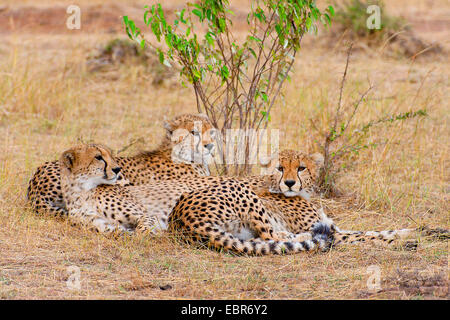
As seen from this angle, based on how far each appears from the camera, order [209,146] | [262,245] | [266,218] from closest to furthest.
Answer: [262,245] → [266,218] → [209,146]

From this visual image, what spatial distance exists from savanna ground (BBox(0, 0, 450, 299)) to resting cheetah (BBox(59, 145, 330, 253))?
16 cm

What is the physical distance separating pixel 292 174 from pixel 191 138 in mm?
1240

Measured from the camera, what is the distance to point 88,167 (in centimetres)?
548

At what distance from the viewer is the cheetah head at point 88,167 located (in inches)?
215

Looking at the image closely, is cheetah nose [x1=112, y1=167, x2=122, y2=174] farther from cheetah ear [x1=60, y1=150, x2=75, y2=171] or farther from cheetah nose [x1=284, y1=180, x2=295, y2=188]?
cheetah nose [x1=284, y1=180, x2=295, y2=188]

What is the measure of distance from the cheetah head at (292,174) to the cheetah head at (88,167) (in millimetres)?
1242

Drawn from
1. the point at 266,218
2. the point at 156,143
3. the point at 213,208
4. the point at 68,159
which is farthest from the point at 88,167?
the point at 156,143

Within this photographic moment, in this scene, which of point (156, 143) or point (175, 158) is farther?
point (156, 143)

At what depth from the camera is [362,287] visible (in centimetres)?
418

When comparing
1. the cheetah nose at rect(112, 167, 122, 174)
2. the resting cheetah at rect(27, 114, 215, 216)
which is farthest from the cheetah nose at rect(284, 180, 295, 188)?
the cheetah nose at rect(112, 167, 122, 174)

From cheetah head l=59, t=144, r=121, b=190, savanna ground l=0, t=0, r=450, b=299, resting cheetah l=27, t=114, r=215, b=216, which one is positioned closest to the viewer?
savanna ground l=0, t=0, r=450, b=299

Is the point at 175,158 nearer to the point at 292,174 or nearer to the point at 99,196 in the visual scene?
the point at 99,196

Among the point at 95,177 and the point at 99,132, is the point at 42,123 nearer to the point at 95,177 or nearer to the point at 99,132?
the point at 99,132

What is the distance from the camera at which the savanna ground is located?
425 centimetres
